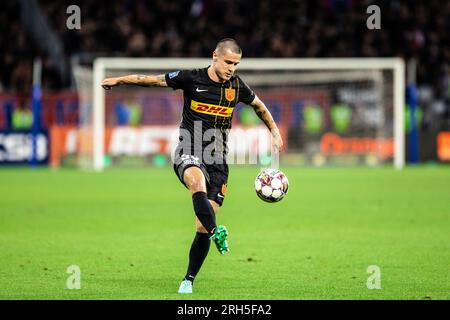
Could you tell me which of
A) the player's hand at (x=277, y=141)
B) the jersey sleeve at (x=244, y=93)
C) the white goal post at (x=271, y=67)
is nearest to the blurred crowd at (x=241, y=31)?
the white goal post at (x=271, y=67)

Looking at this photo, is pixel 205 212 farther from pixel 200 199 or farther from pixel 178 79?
pixel 178 79

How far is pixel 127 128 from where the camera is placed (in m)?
26.7

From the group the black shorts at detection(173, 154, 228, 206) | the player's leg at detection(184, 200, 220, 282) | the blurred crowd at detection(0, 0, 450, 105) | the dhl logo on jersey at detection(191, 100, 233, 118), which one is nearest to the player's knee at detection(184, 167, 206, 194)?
the black shorts at detection(173, 154, 228, 206)

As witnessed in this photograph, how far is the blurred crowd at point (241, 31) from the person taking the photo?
30.6m

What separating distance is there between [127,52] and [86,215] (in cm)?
1663

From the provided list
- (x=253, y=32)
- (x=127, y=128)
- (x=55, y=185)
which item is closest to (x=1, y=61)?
(x=127, y=128)

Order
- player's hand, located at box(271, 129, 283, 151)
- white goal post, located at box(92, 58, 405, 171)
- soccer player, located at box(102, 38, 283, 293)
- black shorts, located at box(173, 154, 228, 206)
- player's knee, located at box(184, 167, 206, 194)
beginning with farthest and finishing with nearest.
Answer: white goal post, located at box(92, 58, 405, 171) → player's hand, located at box(271, 129, 283, 151) → black shorts, located at box(173, 154, 228, 206) → soccer player, located at box(102, 38, 283, 293) → player's knee, located at box(184, 167, 206, 194)

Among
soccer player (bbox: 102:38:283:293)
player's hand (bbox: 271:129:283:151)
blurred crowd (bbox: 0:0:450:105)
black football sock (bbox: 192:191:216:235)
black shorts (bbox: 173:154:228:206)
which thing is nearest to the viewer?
black football sock (bbox: 192:191:216:235)

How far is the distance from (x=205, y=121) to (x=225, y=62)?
1.82 ft

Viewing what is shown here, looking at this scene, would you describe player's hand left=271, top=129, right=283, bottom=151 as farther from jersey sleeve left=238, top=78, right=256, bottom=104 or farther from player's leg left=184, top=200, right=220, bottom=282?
player's leg left=184, top=200, right=220, bottom=282

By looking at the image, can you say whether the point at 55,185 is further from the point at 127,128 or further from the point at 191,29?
the point at 191,29

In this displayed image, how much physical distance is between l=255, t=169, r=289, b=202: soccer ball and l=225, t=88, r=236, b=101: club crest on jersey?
0.69 m

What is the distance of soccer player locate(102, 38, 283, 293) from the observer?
7906 millimetres

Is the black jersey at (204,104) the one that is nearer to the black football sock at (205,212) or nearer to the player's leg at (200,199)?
the player's leg at (200,199)
